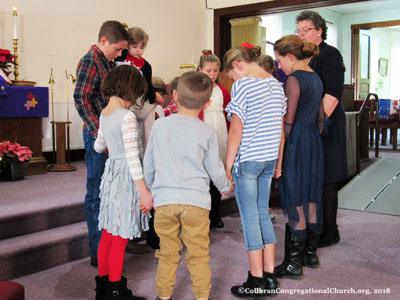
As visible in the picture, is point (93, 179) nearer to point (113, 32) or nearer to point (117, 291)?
point (117, 291)

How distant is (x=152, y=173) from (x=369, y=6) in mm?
10089

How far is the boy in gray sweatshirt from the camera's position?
186cm

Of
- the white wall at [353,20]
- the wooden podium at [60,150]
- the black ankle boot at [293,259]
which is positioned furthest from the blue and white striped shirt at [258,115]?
the white wall at [353,20]

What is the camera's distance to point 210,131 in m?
1.90

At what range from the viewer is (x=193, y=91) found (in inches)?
74.1

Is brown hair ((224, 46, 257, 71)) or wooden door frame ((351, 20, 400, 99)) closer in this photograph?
brown hair ((224, 46, 257, 71))

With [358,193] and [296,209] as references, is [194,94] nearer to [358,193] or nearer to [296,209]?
[296,209]

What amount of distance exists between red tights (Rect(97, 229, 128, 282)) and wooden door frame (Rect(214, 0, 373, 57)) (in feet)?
17.0

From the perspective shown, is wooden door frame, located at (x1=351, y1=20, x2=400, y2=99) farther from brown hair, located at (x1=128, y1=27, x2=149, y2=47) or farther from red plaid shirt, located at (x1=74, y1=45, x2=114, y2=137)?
red plaid shirt, located at (x1=74, y1=45, x2=114, y2=137)

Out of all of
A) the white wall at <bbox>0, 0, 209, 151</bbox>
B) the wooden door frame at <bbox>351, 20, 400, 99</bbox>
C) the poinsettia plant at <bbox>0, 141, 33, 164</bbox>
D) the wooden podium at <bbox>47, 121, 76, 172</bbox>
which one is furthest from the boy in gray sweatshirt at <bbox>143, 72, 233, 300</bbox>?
the wooden door frame at <bbox>351, 20, 400, 99</bbox>

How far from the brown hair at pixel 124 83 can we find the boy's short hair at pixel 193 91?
0.25 m

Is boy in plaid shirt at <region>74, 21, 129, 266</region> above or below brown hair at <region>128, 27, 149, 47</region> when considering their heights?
below

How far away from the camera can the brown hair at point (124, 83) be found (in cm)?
202

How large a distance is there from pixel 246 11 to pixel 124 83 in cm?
A: 531
